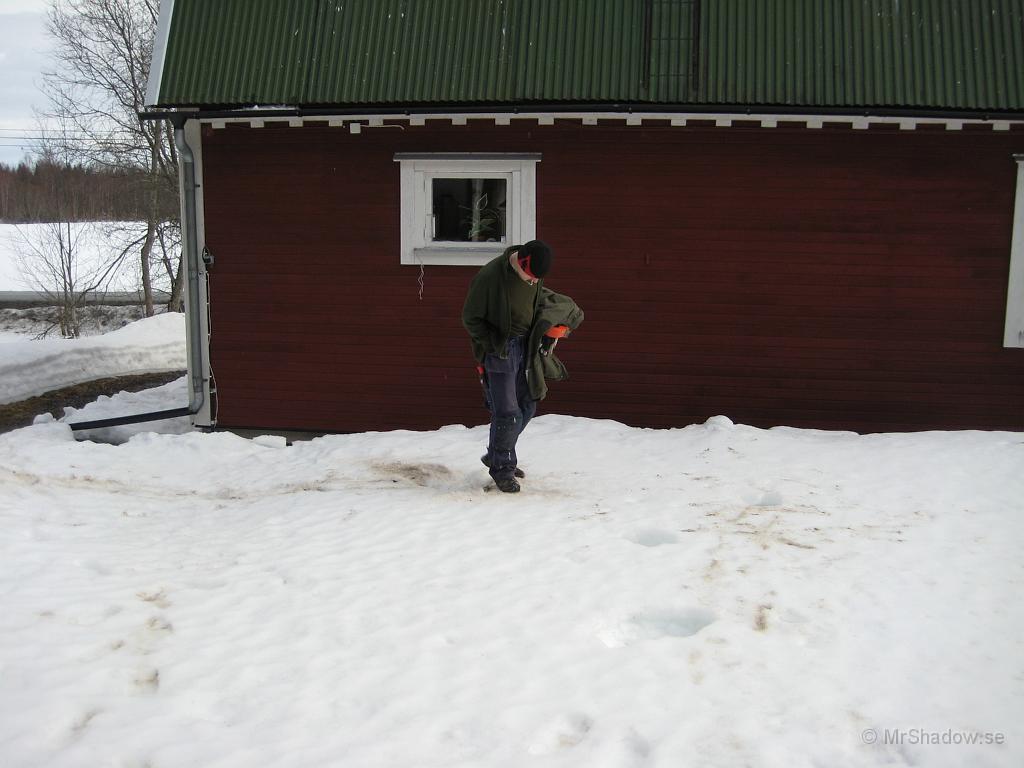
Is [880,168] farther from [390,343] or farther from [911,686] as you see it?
[911,686]

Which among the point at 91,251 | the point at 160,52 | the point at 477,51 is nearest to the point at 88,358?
the point at 160,52

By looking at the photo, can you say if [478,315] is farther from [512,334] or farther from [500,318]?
[512,334]

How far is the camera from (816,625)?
4.01m

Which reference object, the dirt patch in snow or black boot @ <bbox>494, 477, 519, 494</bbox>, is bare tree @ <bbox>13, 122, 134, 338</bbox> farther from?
black boot @ <bbox>494, 477, 519, 494</bbox>

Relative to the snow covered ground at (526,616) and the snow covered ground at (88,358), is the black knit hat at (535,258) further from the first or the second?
the snow covered ground at (88,358)

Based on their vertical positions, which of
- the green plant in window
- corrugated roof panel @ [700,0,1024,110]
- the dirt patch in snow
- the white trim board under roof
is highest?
corrugated roof panel @ [700,0,1024,110]

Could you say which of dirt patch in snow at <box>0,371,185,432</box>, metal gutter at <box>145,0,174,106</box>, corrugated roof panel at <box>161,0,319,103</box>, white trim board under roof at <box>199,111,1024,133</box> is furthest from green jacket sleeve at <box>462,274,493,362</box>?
dirt patch in snow at <box>0,371,185,432</box>

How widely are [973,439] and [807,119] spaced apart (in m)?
3.24

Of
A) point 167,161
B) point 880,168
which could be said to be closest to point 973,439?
point 880,168

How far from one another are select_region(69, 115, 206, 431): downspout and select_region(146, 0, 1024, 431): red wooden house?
3 centimetres

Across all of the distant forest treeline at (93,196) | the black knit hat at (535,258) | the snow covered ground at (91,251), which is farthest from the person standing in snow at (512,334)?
the snow covered ground at (91,251)

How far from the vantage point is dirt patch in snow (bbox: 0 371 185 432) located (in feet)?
36.6

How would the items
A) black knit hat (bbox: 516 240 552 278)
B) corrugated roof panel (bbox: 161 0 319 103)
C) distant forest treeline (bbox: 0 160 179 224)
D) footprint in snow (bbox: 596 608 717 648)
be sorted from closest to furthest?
footprint in snow (bbox: 596 608 717 648)
black knit hat (bbox: 516 240 552 278)
corrugated roof panel (bbox: 161 0 319 103)
distant forest treeline (bbox: 0 160 179 224)

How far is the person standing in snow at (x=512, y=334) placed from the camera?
5828mm
